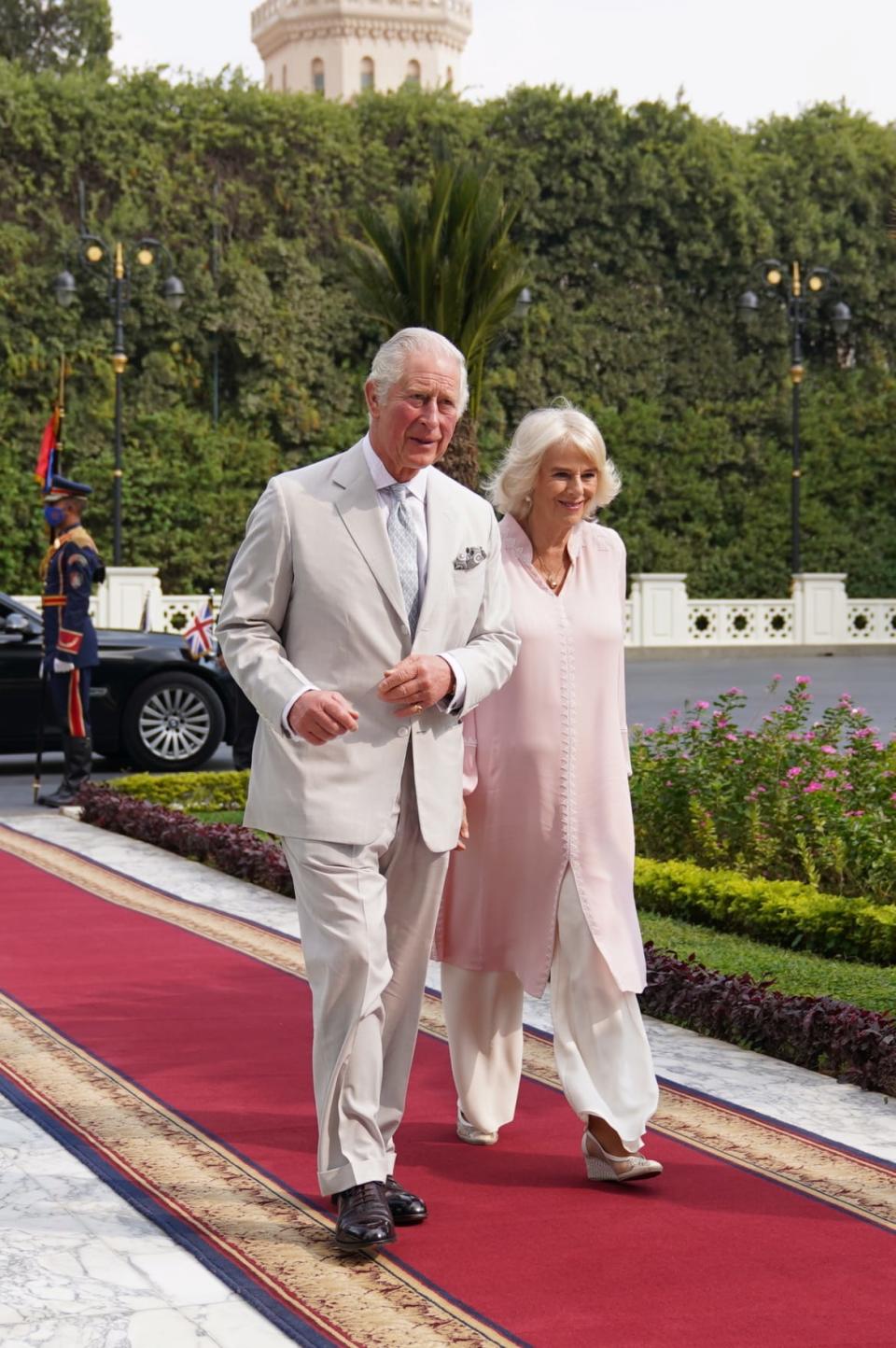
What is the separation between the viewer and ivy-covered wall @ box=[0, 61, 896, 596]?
3284cm

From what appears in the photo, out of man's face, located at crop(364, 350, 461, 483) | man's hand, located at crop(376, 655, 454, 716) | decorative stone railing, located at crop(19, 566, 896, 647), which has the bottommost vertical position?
man's hand, located at crop(376, 655, 454, 716)

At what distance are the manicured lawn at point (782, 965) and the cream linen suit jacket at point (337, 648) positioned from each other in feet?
7.82

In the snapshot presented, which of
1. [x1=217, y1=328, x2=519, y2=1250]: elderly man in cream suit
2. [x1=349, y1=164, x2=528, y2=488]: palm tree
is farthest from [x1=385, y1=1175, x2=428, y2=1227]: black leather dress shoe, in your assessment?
[x1=349, y1=164, x2=528, y2=488]: palm tree

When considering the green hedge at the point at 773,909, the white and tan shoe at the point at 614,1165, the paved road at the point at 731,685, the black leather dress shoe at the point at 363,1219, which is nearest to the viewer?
the black leather dress shoe at the point at 363,1219

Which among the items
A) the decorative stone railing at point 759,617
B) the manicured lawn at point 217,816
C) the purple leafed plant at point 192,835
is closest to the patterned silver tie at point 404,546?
the purple leafed plant at point 192,835

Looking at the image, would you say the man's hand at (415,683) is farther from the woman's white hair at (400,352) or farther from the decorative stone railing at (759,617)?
the decorative stone railing at (759,617)

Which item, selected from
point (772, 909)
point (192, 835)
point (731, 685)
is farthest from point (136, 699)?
point (731, 685)

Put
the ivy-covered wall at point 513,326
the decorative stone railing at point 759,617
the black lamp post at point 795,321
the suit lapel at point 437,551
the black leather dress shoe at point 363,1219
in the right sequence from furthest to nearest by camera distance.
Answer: the black lamp post at point 795,321 → the ivy-covered wall at point 513,326 → the decorative stone railing at point 759,617 → the suit lapel at point 437,551 → the black leather dress shoe at point 363,1219

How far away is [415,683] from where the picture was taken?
3.93 m

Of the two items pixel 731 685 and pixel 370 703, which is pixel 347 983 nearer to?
pixel 370 703

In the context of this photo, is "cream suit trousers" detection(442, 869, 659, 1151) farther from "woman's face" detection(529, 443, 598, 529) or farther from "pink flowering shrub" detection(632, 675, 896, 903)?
"pink flowering shrub" detection(632, 675, 896, 903)

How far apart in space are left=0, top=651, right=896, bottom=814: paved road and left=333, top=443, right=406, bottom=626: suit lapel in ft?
28.3

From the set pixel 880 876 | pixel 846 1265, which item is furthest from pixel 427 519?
pixel 880 876

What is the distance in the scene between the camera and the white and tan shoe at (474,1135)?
4641 mm
